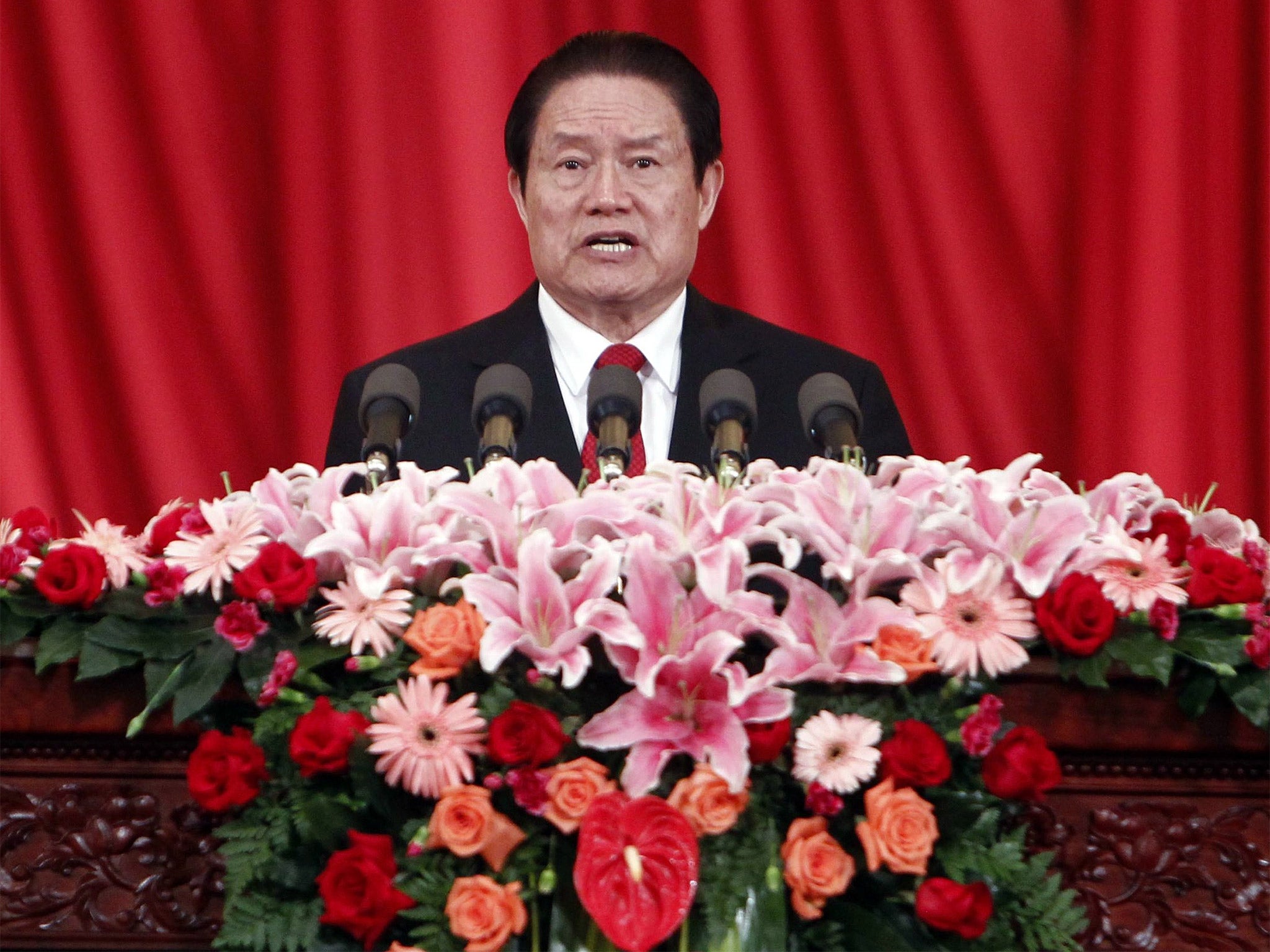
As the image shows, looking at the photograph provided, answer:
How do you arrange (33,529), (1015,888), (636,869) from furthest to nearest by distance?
1. (33,529)
2. (1015,888)
3. (636,869)

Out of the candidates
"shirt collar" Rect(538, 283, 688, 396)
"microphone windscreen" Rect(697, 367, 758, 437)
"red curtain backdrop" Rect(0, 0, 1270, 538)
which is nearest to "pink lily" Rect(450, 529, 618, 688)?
"microphone windscreen" Rect(697, 367, 758, 437)

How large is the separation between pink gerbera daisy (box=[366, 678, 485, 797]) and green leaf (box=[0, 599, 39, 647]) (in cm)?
31

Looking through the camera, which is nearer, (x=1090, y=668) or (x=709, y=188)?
(x=1090, y=668)

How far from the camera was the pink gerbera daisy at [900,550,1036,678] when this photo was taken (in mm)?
1003

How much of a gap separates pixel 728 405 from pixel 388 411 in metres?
0.28

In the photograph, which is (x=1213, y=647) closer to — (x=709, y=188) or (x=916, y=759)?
(x=916, y=759)

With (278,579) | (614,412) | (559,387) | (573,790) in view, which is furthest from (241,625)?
(559,387)

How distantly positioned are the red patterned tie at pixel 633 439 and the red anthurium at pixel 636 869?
0.67 metres

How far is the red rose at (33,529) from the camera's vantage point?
1193 mm

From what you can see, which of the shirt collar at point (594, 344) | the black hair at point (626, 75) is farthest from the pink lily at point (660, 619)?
the black hair at point (626, 75)

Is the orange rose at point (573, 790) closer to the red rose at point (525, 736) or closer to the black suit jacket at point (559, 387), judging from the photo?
the red rose at point (525, 736)

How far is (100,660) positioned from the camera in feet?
3.53

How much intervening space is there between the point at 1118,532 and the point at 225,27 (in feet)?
6.70

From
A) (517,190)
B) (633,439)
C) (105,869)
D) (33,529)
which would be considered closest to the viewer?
(105,869)
